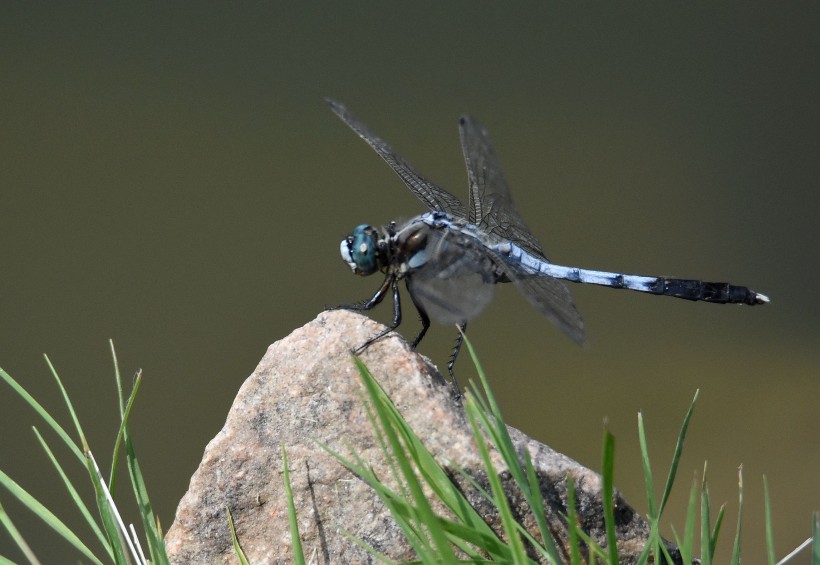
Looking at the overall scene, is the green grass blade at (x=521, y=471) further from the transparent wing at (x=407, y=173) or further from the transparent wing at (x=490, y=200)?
the transparent wing at (x=407, y=173)

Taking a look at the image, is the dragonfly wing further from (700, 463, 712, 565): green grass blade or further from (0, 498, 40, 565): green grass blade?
(0, 498, 40, 565): green grass blade

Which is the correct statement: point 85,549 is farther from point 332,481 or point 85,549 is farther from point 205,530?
point 332,481

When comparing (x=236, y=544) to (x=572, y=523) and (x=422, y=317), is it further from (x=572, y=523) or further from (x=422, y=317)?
(x=422, y=317)

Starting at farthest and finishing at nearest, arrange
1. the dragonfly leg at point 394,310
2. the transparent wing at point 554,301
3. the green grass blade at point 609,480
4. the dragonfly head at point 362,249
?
the dragonfly head at point 362,249, the transparent wing at point 554,301, the dragonfly leg at point 394,310, the green grass blade at point 609,480

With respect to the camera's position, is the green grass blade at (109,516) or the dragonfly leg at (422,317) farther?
the dragonfly leg at (422,317)

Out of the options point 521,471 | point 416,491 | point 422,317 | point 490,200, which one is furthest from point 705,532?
point 490,200

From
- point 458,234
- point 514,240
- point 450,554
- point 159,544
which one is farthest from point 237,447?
point 514,240

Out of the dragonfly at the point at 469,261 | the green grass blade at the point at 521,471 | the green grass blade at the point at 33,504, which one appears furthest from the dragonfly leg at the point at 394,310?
the green grass blade at the point at 33,504

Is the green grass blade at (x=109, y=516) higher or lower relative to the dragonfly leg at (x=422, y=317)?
lower
